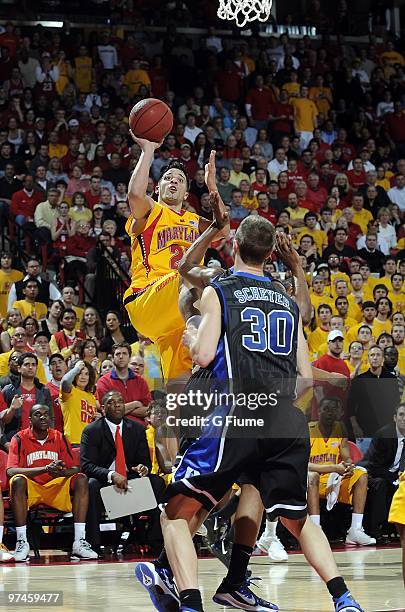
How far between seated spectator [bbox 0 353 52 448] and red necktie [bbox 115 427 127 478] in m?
0.77

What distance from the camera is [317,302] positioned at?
562 inches

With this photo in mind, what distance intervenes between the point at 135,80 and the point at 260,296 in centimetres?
1399

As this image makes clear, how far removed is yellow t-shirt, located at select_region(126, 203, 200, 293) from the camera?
7703 mm

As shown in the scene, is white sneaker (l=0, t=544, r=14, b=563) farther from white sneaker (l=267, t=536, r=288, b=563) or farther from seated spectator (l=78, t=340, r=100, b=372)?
seated spectator (l=78, t=340, r=100, b=372)

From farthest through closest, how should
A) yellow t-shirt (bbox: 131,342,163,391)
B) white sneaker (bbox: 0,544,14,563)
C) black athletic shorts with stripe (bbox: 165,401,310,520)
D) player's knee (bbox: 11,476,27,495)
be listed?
yellow t-shirt (bbox: 131,342,163,391) → player's knee (bbox: 11,476,27,495) → white sneaker (bbox: 0,544,14,563) → black athletic shorts with stripe (bbox: 165,401,310,520)

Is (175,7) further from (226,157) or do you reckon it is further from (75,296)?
(75,296)

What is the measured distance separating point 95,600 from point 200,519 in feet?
4.51

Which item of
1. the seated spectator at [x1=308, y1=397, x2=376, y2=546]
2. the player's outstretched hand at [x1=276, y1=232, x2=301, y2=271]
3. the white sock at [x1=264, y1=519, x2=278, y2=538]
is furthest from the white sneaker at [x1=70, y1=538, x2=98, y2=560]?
the player's outstretched hand at [x1=276, y1=232, x2=301, y2=271]

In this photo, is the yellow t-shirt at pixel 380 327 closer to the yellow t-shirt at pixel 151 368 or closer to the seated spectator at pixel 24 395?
the yellow t-shirt at pixel 151 368

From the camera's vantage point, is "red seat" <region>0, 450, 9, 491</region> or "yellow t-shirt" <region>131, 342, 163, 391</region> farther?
"yellow t-shirt" <region>131, 342, 163, 391</region>

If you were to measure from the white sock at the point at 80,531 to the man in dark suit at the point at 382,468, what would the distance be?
3011mm

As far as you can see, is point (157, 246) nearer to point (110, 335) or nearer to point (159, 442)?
point (159, 442)

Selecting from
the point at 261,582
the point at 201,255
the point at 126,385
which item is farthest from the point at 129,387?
the point at 201,255

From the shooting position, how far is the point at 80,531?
967 centimetres
